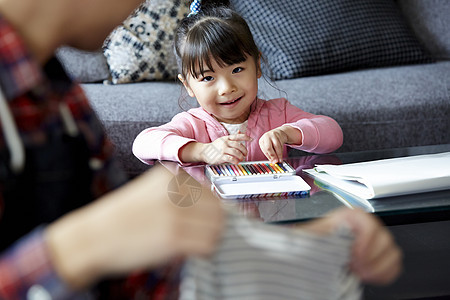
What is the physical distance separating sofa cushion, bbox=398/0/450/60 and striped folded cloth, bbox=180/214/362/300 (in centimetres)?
218

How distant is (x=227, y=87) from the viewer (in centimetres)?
143

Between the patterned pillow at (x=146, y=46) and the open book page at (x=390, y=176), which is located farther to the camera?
the patterned pillow at (x=146, y=46)

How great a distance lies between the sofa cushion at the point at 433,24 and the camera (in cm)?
241

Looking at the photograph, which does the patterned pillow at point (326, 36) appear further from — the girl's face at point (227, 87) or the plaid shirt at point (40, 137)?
the plaid shirt at point (40, 137)

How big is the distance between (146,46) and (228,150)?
102 cm

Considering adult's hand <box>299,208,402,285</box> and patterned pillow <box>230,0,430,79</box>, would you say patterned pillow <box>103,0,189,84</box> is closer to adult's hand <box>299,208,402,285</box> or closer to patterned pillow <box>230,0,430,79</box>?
patterned pillow <box>230,0,430,79</box>

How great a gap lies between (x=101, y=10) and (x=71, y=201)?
18cm

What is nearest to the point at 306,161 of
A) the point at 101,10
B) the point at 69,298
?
the point at 101,10

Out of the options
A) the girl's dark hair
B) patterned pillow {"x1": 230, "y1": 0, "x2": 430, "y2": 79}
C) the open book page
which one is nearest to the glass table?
the open book page

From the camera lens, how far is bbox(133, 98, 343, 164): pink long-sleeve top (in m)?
1.46

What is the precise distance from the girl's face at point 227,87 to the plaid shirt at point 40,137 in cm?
90

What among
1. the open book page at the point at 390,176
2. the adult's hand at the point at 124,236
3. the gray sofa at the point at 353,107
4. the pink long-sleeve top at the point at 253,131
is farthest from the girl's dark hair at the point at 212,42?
the adult's hand at the point at 124,236

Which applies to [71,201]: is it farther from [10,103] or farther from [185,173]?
[185,173]

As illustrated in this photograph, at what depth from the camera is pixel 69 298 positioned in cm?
39
